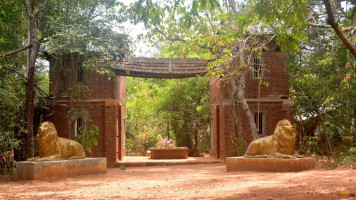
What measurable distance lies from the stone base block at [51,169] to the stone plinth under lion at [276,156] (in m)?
4.25

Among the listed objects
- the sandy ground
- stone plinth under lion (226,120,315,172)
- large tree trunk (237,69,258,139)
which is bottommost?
the sandy ground

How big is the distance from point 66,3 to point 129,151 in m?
14.6

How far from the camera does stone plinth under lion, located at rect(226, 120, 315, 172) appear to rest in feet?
31.5

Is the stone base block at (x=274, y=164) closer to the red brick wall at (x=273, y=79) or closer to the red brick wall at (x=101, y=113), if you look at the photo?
the red brick wall at (x=273, y=79)

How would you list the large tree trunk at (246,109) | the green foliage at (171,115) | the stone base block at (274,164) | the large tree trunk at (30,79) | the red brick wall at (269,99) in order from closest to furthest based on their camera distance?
the stone base block at (274,164) < the large tree trunk at (30,79) < the large tree trunk at (246,109) < the red brick wall at (269,99) < the green foliage at (171,115)

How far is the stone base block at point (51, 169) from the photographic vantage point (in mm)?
8984

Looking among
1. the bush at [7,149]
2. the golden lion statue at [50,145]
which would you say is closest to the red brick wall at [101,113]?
the bush at [7,149]

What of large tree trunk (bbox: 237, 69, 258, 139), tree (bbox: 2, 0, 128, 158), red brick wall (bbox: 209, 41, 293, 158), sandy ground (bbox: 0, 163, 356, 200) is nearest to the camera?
sandy ground (bbox: 0, 163, 356, 200)

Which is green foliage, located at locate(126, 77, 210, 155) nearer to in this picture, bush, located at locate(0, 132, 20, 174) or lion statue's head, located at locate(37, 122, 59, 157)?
bush, located at locate(0, 132, 20, 174)

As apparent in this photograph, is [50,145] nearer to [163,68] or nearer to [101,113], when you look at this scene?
[101,113]

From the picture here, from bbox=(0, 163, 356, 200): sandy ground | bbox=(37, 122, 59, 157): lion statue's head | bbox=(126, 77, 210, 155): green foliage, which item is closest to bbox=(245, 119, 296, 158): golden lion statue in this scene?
bbox=(0, 163, 356, 200): sandy ground

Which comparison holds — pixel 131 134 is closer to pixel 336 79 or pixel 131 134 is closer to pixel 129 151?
pixel 129 151

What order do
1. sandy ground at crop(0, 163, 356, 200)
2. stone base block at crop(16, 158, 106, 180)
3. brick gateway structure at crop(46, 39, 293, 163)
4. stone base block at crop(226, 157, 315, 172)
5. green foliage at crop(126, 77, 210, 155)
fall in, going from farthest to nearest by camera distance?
green foliage at crop(126, 77, 210, 155), brick gateway structure at crop(46, 39, 293, 163), stone base block at crop(226, 157, 315, 172), stone base block at crop(16, 158, 106, 180), sandy ground at crop(0, 163, 356, 200)

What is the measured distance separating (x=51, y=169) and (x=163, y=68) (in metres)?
8.56
